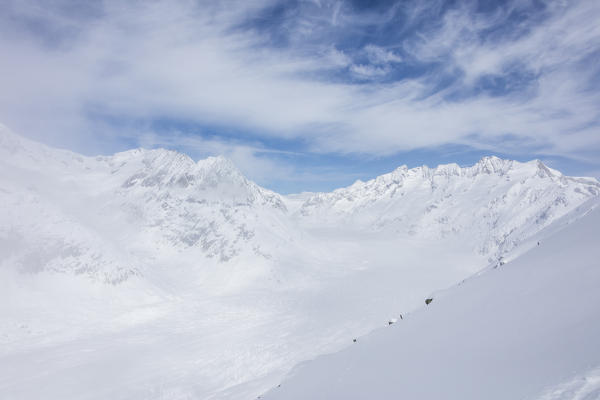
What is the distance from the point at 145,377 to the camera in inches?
3420

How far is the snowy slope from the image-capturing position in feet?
20.9

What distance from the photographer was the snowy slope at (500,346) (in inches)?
251

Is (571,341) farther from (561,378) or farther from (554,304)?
(554,304)

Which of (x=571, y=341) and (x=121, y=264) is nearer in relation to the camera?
(x=571, y=341)

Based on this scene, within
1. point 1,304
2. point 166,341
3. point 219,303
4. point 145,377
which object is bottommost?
point 145,377

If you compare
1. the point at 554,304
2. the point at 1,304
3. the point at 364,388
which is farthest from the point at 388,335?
the point at 1,304

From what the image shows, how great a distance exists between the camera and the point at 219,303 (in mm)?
176375

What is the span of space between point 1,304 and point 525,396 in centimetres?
17408

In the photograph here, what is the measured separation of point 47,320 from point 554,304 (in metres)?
166

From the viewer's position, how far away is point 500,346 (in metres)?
8.70

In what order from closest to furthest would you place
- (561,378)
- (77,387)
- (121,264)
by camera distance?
1. (561,378)
2. (77,387)
3. (121,264)

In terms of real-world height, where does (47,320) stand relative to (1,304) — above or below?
below

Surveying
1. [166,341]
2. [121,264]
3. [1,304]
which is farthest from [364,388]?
[121,264]

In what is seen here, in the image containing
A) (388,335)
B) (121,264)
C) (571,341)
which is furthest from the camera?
(121,264)
